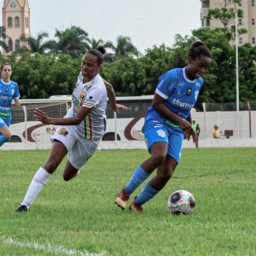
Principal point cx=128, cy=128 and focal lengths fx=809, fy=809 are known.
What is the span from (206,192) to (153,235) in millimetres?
5296

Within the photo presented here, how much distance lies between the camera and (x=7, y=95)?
1919 cm

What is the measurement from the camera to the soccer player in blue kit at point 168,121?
9.34 m

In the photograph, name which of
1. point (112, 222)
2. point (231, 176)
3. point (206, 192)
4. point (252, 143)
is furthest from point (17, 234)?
point (252, 143)

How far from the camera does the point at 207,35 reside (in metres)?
66.1

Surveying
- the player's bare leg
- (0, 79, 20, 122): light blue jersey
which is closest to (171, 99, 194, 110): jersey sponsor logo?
the player's bare leg

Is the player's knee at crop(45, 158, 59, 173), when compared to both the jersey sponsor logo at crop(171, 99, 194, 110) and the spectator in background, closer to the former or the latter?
the jersey sponsor logo at crop(171, 99, 194, 110)

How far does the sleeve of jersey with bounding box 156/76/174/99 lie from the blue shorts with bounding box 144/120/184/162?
0.35 metres

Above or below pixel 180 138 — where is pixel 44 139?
below

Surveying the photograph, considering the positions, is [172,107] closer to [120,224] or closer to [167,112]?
[167,112]

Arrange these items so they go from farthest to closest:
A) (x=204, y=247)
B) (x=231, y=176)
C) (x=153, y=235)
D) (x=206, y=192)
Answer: (x=231, y=176)
(x=206, y=192)
(x=153, y=235)
(x=204, y=247)

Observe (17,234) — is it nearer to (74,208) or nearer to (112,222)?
(112,222)

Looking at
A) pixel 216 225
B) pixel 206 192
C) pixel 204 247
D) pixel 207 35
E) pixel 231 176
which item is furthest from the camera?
pixel 207 35

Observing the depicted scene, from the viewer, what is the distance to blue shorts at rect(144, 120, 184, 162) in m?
9.41

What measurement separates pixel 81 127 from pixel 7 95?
9651 millimetres
